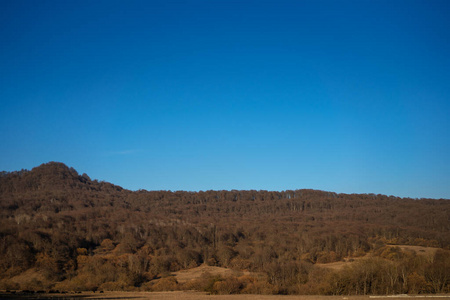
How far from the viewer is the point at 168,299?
4472 centimetres

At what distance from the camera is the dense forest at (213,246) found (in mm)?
52250

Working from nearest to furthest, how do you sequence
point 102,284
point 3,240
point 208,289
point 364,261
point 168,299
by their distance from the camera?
point 168,299, point 364,261, point 208,289, point 102,284, point 3,240

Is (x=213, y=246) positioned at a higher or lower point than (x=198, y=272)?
higher

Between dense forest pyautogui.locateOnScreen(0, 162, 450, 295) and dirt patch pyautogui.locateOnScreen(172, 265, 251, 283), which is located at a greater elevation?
dense forest pyautogui.locateOnScreen(0, 162, 450, 295)

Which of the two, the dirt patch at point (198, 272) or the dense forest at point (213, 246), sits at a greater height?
the dense forest at point (213, 246)

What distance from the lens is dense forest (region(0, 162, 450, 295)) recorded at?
52.2 m

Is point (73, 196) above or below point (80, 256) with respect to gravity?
above

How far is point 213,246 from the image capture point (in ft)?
409

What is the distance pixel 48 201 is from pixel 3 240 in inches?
2831

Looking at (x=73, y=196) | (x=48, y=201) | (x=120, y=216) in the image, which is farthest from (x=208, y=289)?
(x=73, y=196)

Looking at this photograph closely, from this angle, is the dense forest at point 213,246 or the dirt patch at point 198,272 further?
the dirt patch at point 198,272

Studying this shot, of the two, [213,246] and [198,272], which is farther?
[213,246]

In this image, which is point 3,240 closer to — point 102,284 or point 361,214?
point 102,284

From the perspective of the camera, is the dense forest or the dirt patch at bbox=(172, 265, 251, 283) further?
the dirt patch at bbox=(172, 265, 251, 283)
